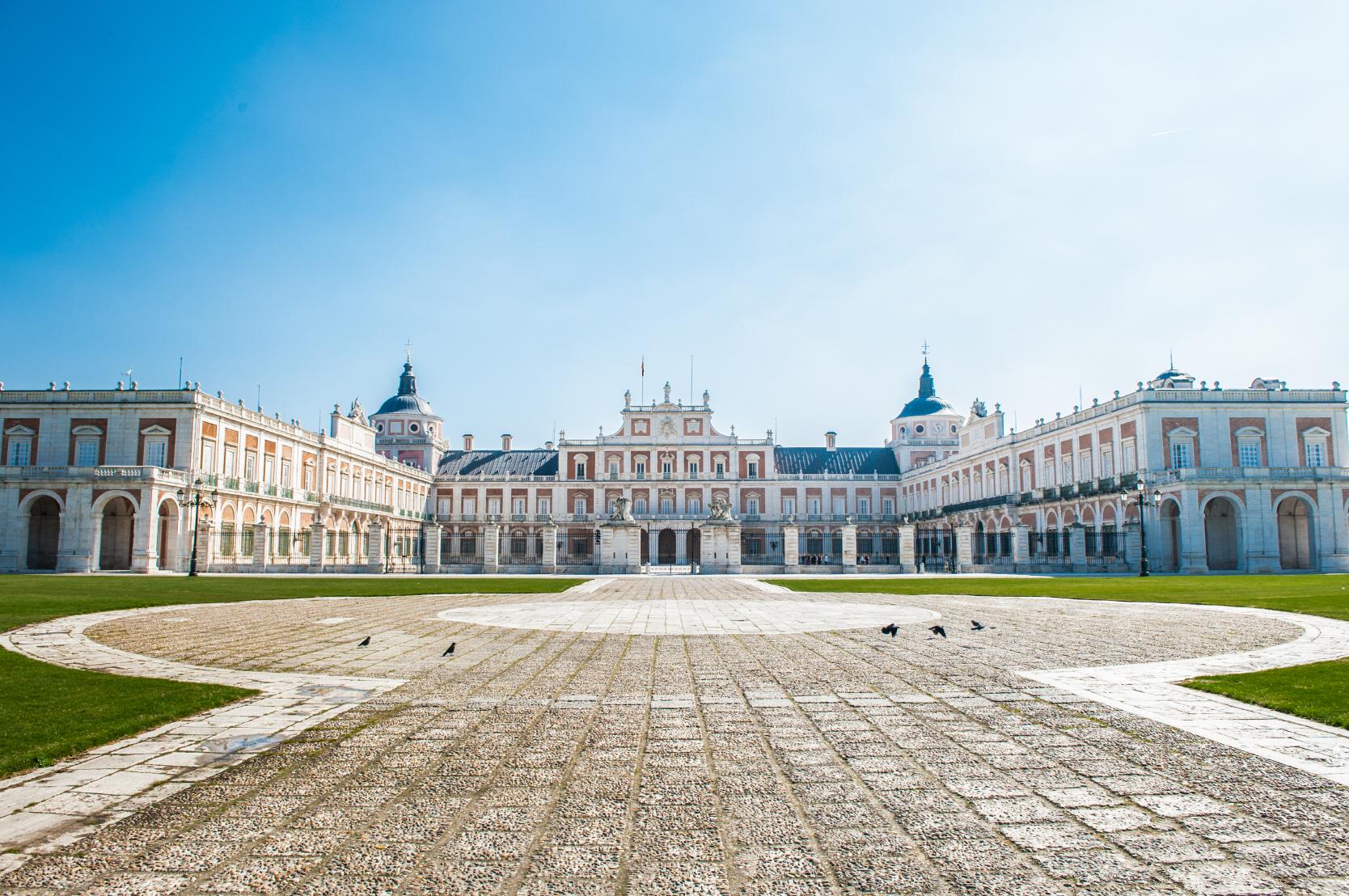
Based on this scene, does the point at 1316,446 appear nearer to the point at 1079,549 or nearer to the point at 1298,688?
the point at 1079,549

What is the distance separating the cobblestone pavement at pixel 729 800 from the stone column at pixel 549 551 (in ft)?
108

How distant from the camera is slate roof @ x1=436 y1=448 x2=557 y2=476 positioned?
7375 centimetres

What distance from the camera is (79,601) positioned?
56.1ft

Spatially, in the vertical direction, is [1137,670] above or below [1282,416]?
below

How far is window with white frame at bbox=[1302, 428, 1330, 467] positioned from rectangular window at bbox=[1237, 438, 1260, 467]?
2341mm

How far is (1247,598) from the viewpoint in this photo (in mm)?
18922

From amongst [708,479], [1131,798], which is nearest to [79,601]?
[1131,798]

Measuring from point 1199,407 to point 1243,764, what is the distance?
140 feet

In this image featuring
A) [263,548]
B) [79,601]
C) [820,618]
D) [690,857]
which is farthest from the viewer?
[263,548]

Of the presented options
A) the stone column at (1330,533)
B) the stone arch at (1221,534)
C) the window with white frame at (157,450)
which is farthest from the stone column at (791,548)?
the window with white frame at (157,450)

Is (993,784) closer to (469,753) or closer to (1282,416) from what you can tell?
(469,753)

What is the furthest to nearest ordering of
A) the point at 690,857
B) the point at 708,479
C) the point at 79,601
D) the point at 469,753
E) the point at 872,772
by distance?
the point at 708,479
the point at 79,601
the point at 469,753
the point at 872,772
the point at 690,857

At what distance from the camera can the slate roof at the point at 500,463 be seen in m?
73.8

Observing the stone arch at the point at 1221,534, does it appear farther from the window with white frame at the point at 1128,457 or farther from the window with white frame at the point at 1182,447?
the window with white frame at the point at 1128,457
